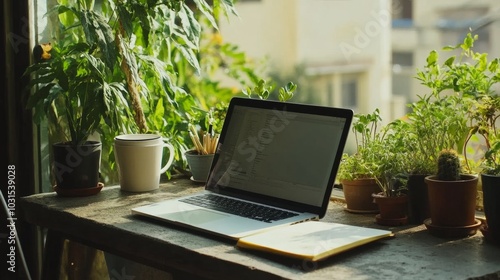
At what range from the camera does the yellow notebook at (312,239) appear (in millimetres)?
1312

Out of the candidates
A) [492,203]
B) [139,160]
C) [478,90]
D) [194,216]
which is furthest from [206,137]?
[492,203]

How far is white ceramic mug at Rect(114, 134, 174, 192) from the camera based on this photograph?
1.92 metres

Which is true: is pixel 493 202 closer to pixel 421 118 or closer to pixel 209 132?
pixel 421 118

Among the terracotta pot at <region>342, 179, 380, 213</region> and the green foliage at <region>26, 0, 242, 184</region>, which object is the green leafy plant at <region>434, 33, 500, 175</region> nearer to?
the terracotta pot at <region>342, 179, 380, 213</region>

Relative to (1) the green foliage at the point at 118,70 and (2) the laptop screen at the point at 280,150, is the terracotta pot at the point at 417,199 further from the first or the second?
(1) the green foliage at the point at 118,70

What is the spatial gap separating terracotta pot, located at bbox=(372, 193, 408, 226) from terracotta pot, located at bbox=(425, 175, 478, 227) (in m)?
0.11

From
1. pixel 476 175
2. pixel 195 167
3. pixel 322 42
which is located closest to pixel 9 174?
pixel 195 167

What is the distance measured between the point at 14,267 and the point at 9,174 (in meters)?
0.31

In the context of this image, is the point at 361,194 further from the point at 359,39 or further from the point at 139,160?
the point at 139,160

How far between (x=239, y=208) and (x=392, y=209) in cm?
35

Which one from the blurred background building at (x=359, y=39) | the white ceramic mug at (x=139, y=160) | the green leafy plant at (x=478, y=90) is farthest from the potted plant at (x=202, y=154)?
the green leafy plant at (x=478, y=90)

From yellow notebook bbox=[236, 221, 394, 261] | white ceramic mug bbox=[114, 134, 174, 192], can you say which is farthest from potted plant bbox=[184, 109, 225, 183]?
yellow notebook bbox=[236, 221, 394, 261]

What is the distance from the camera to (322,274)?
125 centimetres

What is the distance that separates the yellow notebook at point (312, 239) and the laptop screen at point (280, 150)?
0.13 meters
